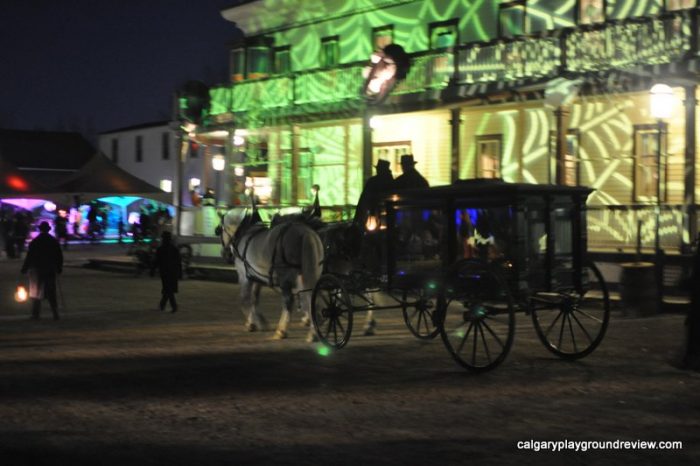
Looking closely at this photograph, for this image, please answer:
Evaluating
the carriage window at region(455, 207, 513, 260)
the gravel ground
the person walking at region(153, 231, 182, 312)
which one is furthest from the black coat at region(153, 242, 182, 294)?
the carriage window at region(455, 207, 513, 260)

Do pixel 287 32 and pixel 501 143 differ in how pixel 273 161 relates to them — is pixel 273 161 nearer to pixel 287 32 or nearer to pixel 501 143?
pixel 287 32

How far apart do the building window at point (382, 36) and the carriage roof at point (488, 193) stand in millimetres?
17038

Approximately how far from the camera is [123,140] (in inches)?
2677

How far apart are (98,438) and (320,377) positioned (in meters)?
3.15

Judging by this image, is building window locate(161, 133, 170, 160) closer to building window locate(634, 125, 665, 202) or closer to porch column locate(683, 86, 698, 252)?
building window locate(634, 125, 665, 202)

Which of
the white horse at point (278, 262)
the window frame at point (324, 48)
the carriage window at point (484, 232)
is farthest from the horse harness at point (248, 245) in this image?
the window frame at point (324, 48)

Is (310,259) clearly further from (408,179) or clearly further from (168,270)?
(168,270)

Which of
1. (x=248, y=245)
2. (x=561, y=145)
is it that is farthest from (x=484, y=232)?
(x=561, y=145)

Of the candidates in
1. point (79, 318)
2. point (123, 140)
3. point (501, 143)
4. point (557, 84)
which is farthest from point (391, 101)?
point (123, 140)

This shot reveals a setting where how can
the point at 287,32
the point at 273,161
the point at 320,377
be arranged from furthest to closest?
the point at 287,32 → the point at 273,161 → the point at 320,377

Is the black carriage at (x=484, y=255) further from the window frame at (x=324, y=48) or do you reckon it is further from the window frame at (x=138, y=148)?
the window frame at (x=138, y=148)

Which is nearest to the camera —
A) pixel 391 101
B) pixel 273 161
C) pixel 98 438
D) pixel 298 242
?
pixel 98 438

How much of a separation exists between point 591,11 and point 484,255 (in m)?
14.4

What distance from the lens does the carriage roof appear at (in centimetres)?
946
